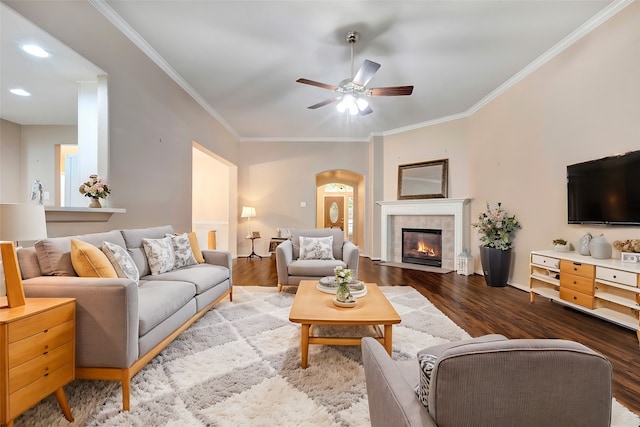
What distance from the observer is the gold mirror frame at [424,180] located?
5825mm

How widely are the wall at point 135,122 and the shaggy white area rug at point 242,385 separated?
142 cm

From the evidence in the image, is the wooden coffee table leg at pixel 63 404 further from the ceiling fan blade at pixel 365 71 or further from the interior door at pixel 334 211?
the interior door at pixel 334 211

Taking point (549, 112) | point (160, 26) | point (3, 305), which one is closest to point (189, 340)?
point (3, 305)

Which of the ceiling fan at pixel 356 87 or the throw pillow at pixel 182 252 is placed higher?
the ceiling fan at pixel 356 87

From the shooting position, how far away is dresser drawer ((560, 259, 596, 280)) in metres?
2.69

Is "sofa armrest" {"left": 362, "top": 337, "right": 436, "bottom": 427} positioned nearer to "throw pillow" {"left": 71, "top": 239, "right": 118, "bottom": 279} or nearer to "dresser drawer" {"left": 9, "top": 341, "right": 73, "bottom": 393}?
"dresser drawer" {"left": 9, "top": 341, "right": 73, "bottom": 393}

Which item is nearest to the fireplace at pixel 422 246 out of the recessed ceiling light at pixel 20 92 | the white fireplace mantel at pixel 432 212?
the white fireplace mantel at pixel 432 212

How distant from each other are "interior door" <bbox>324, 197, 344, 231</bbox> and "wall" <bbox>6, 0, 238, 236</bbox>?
6.49 metres

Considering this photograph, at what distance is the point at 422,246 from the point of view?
20.2 ft

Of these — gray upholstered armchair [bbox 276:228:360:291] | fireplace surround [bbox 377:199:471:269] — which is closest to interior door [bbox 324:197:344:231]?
fireplace surround [bbox 377:199:471:269]

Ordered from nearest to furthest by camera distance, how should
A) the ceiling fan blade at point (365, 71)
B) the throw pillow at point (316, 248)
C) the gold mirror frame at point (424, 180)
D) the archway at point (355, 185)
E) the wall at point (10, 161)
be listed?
the ceiling fan blade at point (365, 71) → the wall at point (10, 161) → the throw pillow at point (316, 248) → the gold mirror frame at point (424, 180) → the archway at point (355, 185)

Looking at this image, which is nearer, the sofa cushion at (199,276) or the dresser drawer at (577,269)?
the sofa cushion at (199,276)

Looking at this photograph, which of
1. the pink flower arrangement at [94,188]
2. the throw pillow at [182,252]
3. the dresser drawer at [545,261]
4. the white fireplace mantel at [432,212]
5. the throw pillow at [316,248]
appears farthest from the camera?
the white fireplace mantel at [432,212]

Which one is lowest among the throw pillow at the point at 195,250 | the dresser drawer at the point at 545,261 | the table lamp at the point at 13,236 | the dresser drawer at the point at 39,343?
the dresser drawer at the point at 39,343
